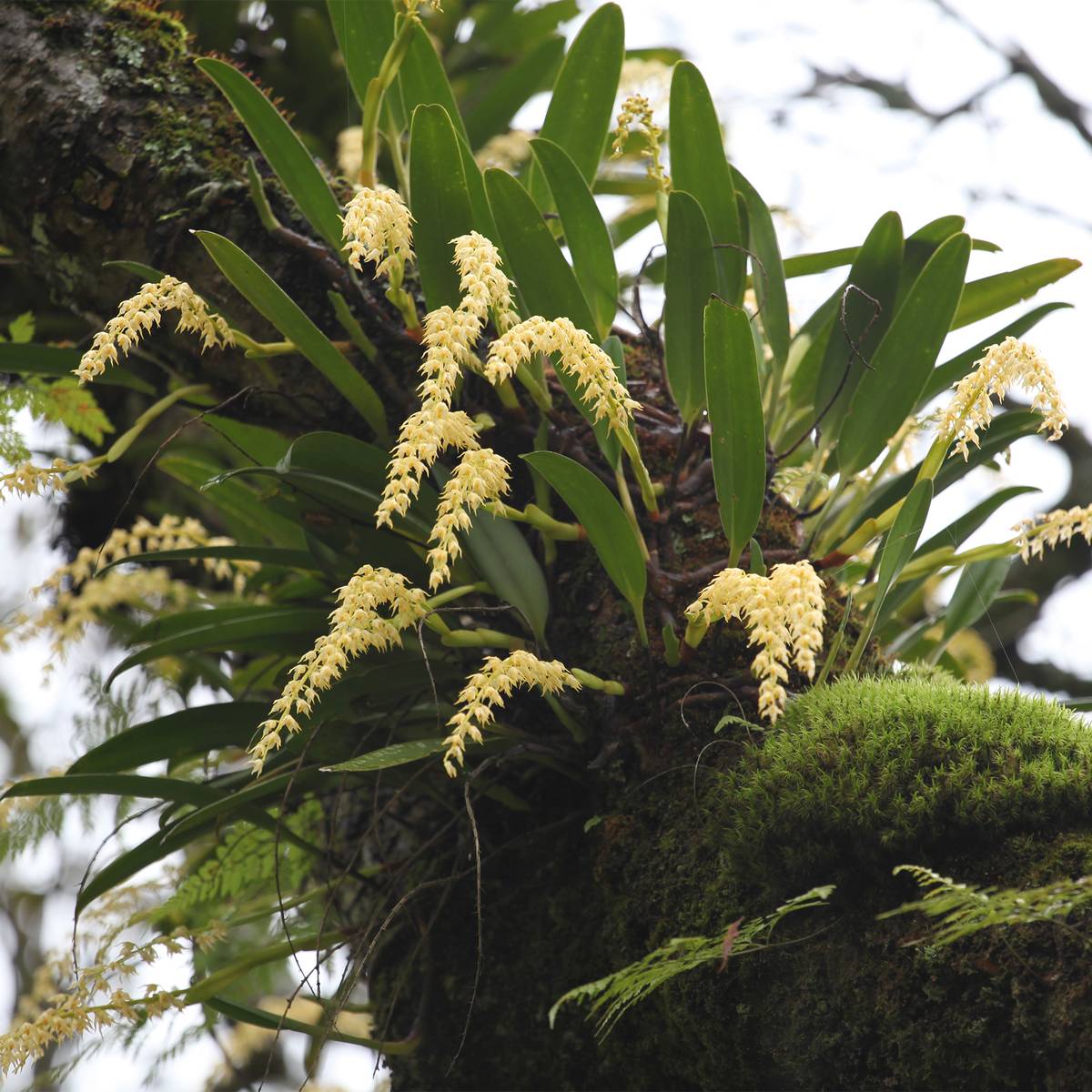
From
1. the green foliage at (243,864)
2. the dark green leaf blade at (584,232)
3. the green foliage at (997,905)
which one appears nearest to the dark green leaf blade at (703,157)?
the dark green leaf blade at (584,232)

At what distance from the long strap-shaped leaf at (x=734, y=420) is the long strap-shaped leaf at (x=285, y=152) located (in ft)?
1.92

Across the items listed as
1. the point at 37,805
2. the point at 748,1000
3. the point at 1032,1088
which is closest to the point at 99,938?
the point at 37,805

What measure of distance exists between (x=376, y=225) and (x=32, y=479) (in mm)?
533

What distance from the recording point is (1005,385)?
106 centimetres

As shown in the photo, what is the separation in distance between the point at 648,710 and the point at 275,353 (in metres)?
0.71

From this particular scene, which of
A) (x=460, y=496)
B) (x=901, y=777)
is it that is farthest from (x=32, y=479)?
(x=901, y=777)

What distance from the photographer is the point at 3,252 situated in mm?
1708

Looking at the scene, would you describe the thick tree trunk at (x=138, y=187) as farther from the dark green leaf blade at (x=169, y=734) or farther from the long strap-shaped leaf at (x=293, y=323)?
the dark green leaf blade at (x=169, y=734)

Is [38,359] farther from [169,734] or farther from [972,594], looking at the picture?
[972,594]

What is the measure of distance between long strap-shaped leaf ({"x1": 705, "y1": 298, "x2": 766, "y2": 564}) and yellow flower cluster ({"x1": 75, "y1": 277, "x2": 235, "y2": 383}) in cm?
60

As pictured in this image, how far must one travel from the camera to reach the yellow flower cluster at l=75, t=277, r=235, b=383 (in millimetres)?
1104

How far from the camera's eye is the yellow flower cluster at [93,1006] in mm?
1167

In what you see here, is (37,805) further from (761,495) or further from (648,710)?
(761,495)

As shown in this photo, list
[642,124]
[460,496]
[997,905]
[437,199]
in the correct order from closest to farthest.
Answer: [997,905], [460,496], [437,199], [642,124]
